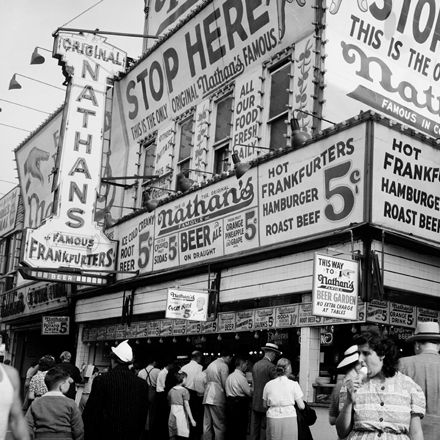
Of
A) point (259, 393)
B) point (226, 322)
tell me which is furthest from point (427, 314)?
point (226, 322)

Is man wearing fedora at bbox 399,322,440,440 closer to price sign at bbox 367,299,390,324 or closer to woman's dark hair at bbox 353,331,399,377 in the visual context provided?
woman's dark hair at bbox 353,331,399,377

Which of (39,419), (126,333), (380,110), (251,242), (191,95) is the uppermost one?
(191,95)

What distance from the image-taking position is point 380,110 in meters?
13.7

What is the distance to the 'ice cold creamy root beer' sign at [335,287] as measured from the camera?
9.78 m

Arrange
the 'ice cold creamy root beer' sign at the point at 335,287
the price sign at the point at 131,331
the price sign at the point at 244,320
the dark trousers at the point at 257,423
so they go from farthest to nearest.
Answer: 1. the price sign at the point at 131,331
2. the price sign at the point at 244,320
3. the dark trousers at the point at 257,423
4. the 'ice cold creamy root beer' sign at the point at 335,287

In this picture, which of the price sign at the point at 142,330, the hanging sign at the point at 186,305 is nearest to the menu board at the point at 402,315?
the hanging sign at the point at 186,305

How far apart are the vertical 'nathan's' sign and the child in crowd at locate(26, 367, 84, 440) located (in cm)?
1112

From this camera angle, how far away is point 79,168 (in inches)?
739

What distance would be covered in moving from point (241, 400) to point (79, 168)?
8.92 metres

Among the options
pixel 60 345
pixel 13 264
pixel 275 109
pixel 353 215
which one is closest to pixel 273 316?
pixel 353 215

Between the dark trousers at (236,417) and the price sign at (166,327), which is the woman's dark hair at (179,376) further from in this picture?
the price sign at (166,327)

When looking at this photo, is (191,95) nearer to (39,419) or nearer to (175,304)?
(175,304)

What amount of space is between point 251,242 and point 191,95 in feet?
19.0

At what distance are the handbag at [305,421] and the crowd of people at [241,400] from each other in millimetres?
20
